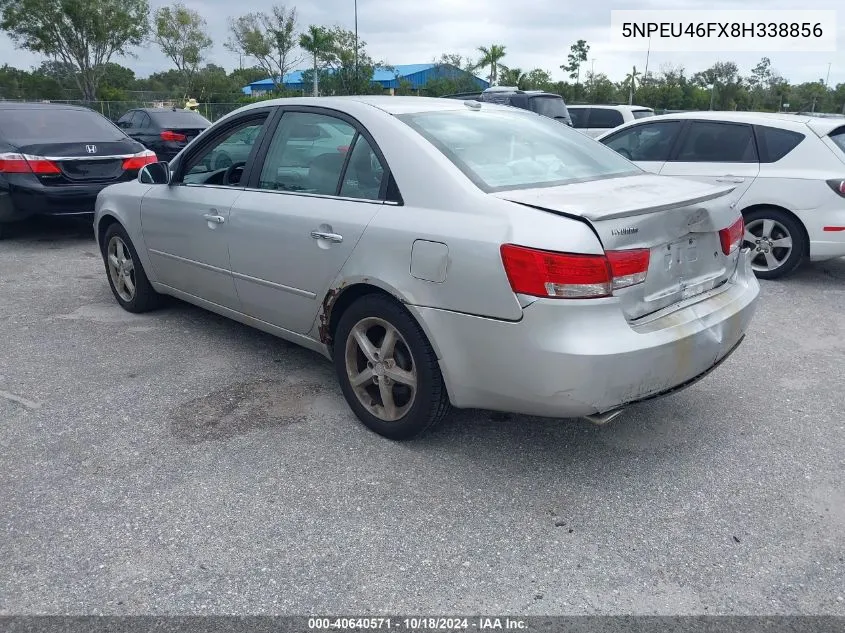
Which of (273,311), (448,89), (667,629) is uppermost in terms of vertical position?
(448,89)

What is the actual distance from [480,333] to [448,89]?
38.1 metres

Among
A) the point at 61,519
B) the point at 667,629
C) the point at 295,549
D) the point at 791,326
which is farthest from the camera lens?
the point at 791,326

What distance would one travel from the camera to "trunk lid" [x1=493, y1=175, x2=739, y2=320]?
9.17 feet

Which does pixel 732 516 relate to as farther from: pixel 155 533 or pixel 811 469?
pixel 155 533

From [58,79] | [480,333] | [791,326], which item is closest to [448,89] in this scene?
[58,79]

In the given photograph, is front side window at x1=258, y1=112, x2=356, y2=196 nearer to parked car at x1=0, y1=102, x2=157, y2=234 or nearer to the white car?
the white car

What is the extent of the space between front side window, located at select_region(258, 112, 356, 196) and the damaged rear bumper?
41.2 inches

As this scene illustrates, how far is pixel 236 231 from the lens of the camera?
13.3 ft

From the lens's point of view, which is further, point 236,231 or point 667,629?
point 236,231

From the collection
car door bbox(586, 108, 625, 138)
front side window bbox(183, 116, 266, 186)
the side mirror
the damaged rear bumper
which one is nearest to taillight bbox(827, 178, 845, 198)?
the damaged rear bumper

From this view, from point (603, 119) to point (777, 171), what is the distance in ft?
29.4

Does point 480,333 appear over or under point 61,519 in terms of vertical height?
over

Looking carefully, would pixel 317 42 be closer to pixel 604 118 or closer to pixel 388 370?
pixel 604 118

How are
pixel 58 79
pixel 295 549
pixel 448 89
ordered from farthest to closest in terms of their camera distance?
pixel 58 79 → pixel 448 89 → pixel 295 549
